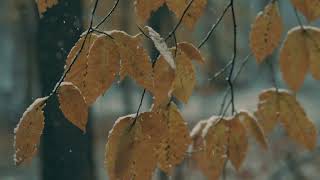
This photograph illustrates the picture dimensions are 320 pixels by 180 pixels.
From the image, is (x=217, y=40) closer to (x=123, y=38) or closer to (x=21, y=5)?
(x=21, y=5)

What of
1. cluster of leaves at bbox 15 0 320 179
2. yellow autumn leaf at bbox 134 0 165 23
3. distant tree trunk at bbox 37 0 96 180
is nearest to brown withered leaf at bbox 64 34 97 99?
cluster of leaves at bbox 15 0 320 179

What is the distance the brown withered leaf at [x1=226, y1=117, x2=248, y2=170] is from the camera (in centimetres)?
158

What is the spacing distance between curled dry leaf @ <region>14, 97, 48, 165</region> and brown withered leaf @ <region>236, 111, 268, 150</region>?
1.91 ft

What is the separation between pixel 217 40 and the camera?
9625 mm

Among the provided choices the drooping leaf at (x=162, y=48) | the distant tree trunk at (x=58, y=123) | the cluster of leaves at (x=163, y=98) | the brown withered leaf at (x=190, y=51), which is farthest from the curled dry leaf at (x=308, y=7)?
the distant tree trunk at (x=58, y=123)

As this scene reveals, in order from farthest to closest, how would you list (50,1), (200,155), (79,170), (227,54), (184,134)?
1. (227,54)
2. (79,170)
3. (200,155)
4. (184,134)
5. (50,1)

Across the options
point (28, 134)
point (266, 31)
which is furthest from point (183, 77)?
point (28, 134)

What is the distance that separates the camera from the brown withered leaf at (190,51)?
→ 138cm

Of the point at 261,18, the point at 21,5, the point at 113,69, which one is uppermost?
the point at 21,5

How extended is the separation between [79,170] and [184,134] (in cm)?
196

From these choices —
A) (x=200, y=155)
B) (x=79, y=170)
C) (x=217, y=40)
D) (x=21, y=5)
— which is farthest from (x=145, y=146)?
(x=217, y=40)

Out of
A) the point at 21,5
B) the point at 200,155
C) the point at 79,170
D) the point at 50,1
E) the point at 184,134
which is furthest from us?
the point at 21,5

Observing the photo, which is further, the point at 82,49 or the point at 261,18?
the point at 261,18

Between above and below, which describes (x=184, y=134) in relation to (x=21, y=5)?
below
